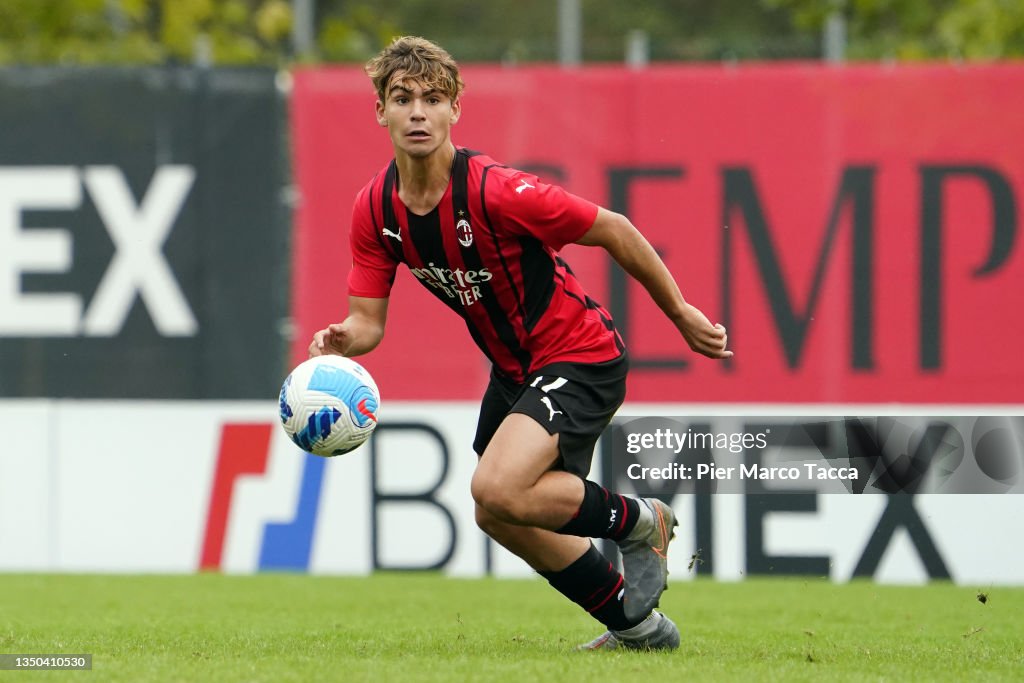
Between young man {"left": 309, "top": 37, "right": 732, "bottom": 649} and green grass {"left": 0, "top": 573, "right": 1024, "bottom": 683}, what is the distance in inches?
13.7

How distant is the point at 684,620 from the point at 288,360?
454 centimetres

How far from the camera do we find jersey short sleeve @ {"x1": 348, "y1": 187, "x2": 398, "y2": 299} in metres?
5.95

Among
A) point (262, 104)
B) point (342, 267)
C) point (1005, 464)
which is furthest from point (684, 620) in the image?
point (262, 104)

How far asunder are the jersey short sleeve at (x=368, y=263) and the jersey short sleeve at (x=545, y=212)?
580mm

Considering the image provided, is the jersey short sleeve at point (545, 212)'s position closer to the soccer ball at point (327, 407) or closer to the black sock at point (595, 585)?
the soccer ball at point (327, 407)

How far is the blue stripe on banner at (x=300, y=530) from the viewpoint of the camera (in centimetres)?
997

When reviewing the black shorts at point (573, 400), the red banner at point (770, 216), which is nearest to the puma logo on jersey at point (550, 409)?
the black shorts at point (573, 400)

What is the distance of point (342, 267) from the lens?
36.8 ft

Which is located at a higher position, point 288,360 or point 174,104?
point 174,104

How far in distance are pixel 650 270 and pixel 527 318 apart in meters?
0.50

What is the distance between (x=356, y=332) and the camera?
19.6ft

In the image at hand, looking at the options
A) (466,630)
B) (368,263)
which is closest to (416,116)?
(368,263)

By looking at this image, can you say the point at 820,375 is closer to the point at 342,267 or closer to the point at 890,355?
the point at 890,355

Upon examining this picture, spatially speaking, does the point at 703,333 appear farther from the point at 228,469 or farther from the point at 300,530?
the point at 228,469
